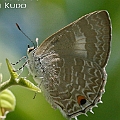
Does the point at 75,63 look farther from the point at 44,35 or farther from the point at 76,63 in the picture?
the point at 44,35

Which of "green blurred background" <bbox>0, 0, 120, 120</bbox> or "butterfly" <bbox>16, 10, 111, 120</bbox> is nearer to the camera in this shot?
"green blurred background" <bbox>0, 0, 120, 120</bbox>

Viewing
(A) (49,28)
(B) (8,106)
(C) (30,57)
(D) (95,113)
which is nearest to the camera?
(B) (8,106)

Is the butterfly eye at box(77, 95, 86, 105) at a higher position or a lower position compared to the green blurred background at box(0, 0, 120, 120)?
lower

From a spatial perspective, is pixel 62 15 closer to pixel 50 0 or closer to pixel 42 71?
pixel 50 0

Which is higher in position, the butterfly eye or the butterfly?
the butterfly

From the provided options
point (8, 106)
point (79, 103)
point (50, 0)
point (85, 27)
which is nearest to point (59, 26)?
point (50, 0)

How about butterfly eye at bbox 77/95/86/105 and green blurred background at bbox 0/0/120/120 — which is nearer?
green blurred background at bbox 0/0/120/120
